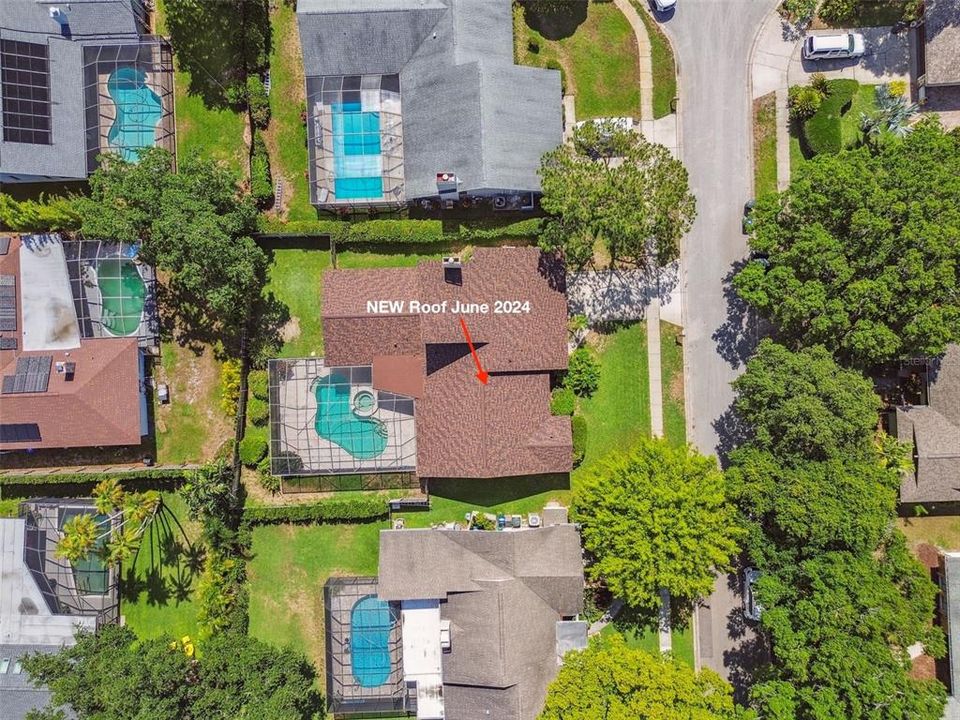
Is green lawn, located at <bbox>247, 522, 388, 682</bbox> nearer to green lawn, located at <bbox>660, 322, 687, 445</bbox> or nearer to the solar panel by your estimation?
green lawn, located at <bbox>660, 322, 687, 445</bbox>

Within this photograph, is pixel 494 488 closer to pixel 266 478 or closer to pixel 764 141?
pixel 266 478

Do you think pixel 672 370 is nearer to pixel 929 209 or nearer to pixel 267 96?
pixel 929 209

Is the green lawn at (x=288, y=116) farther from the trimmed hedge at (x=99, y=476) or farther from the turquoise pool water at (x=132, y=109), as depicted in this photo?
the trimmed hedge at (x=99, y=476)

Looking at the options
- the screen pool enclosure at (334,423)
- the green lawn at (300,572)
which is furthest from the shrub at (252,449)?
the green lawn at (300,572)

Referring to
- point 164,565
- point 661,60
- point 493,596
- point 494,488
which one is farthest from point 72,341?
point 661,60

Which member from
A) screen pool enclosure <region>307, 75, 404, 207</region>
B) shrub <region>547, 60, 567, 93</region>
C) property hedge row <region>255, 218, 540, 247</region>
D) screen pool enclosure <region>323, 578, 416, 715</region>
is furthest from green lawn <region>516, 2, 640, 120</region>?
screen pool enclosure <region>323, 578, 416, 715</region>
